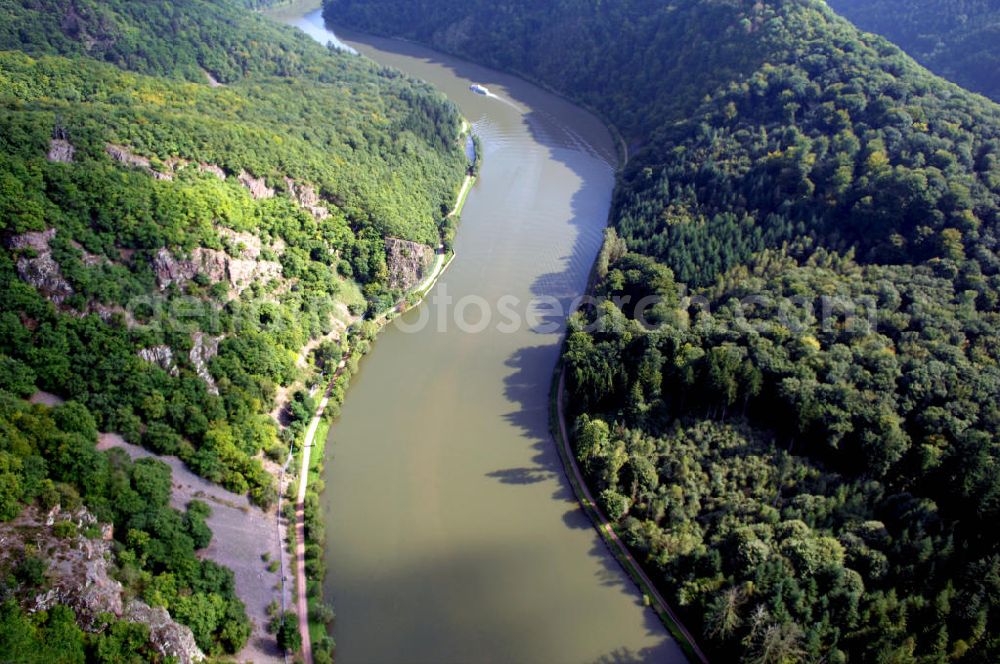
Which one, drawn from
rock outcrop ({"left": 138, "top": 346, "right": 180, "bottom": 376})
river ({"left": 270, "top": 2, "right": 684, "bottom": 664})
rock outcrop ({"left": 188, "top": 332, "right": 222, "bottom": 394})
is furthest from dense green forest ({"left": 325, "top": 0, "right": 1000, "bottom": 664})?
rock outcrop ({"left": 138, "top": 346, "right": 180, "bottom": 376})

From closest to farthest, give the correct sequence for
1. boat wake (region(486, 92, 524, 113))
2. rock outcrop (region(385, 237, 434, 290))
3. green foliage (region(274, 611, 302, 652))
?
1. green foliage (region(274, 611, 302, 652))
2. rock outcrop (region(385, 237, 434, 290))
3. boat wake (region(486, 92, 524, 113))

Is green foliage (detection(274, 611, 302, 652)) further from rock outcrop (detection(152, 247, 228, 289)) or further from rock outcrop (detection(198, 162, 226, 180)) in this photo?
rock outcrop (detection(198, 162, 226, 180))

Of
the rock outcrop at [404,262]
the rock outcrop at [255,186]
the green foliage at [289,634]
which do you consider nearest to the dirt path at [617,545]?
the green foliage at [289,634]

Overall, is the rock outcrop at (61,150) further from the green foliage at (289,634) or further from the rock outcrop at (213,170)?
the green foliage at (289,634)

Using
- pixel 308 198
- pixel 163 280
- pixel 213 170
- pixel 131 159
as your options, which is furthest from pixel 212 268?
pixel 308 198

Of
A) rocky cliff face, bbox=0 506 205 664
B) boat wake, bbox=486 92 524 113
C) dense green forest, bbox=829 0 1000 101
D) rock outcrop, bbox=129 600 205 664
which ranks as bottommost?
rock outcrop, bbox=129 600 205 664

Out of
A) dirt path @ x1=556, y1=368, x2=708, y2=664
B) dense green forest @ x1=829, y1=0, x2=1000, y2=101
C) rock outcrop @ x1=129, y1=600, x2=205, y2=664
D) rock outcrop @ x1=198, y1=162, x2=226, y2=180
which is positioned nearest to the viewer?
rock outcrop @ x1=129, y1=600, x2=205, y2=664

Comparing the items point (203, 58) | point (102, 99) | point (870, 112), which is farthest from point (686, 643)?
point (203, 58)
